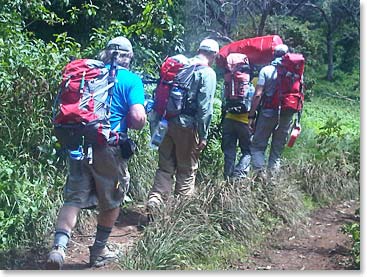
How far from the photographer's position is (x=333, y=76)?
14.4 ft

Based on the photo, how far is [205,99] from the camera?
15.1ft

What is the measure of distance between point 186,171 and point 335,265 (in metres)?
1.25

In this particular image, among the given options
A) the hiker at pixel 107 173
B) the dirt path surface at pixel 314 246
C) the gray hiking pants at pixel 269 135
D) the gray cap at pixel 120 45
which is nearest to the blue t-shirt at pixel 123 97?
the hiker at pixel 107 173

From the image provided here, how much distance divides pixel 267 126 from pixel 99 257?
1778mm

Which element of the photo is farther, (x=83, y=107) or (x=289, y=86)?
(x=289, y=86)

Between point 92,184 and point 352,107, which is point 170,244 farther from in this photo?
point 352,107

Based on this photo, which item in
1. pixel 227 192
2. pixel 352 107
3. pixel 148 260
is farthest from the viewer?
pixel 227 192

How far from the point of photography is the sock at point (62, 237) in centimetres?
381

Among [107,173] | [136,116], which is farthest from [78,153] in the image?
[136,116]

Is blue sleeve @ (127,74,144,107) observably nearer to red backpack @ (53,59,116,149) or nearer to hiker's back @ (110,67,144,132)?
hiker's back @ (110,67,144,132)

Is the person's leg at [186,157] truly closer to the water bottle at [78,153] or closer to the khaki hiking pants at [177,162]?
the khaki hiking pants at [177,162]

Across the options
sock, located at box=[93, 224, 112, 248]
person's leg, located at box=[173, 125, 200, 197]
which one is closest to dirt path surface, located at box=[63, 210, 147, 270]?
sock, located at box=[93, 224, 112, 248]

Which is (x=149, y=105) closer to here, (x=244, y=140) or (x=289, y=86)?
(x=244, y=140)

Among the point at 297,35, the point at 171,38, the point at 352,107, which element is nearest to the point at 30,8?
the point at 171,38
